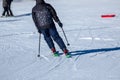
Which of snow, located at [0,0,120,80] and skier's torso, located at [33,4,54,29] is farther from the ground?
skier's torso, located at [33,4,54,29]

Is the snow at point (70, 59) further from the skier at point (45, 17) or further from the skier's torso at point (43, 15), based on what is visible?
the skier's torso at point (43, 15)

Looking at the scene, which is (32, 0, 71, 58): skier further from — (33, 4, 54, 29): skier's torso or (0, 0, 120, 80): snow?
(0, 0, 120, 80): snow

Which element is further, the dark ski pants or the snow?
the dark ski pants

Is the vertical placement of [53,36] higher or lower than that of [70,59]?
higher

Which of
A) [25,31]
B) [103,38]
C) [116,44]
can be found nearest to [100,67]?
[116,44]

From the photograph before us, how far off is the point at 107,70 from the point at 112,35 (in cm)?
519

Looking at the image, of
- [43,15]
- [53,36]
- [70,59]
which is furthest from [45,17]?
[70,59]

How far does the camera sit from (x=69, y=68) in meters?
8.00

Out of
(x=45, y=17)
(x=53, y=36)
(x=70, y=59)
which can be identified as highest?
(x=45, y=17)

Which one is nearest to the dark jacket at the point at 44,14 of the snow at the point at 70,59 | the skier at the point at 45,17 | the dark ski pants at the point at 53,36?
the skier at the point at 45,17

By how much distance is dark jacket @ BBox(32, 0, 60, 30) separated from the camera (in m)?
8.75

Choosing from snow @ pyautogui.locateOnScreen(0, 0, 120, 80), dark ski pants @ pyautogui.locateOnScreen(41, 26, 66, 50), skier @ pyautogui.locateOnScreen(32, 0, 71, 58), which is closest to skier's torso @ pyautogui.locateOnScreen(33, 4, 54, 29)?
skier @ pyautogui.locateOnScreen(32, 0, 71, 58)

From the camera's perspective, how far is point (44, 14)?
8797 millimetres

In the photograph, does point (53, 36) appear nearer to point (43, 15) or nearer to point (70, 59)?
point (43, 15)
